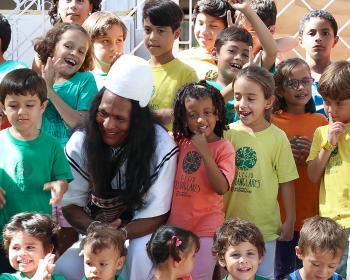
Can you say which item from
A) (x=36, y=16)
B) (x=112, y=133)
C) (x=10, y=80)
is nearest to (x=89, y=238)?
(x=112, y=133)

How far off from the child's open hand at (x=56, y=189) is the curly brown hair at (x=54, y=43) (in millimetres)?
1022

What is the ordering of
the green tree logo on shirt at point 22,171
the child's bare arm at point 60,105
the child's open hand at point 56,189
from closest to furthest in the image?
1. the child's open hand at point 56,189
2. the green tree logo on shirt at point 22,171
3. the child's bare arm at point 60,105

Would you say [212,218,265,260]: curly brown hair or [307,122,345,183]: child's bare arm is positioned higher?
[307,122,345,183]: child's bare arm

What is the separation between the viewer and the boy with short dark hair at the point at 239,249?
4.05 metres

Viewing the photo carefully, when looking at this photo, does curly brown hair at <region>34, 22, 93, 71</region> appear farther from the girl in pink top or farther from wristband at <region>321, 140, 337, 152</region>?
wristband at <region>321, 140, 337, 152</region>

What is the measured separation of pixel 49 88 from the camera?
473 centimetres

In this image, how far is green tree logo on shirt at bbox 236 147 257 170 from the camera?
4.55m

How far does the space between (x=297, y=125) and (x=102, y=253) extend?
156cm

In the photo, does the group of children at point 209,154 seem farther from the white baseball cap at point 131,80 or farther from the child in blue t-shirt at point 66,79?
the white baseball cap at point 131,80

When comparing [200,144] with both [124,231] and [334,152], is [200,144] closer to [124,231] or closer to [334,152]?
[124,231]

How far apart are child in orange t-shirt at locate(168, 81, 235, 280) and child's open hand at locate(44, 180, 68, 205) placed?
0.61m

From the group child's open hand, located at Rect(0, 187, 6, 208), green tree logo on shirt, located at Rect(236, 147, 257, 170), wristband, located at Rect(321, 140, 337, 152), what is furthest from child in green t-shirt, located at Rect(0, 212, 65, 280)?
wristband, located at Rect(321, 140, 337, 152)

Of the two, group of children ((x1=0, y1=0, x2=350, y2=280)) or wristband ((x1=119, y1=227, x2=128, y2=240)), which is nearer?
group of children ((x1=0, y1=0, x2=350, y2=280))

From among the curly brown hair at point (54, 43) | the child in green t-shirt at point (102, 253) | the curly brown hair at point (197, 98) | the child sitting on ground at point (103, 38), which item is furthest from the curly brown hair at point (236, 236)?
the child sitting on ground at point (103, 38)
